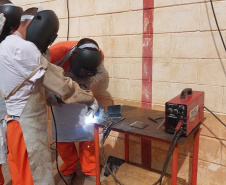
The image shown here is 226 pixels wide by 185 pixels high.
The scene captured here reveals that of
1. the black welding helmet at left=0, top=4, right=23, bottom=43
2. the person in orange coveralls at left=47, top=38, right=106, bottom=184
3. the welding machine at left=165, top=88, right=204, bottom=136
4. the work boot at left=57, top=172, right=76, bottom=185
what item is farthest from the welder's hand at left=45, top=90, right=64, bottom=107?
the welding machine at left=165, top=88, right=204, bottom=136

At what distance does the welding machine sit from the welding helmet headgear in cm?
72

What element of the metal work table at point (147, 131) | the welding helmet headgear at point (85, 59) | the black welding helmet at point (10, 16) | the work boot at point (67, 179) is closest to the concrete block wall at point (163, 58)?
the metal work table at point (147, 131)

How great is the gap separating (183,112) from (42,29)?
103cm

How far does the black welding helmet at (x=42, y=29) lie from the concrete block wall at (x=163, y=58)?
2.62ft

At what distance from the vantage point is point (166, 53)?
1.99 metres

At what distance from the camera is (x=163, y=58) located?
2014mm

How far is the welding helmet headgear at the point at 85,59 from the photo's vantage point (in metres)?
1.83

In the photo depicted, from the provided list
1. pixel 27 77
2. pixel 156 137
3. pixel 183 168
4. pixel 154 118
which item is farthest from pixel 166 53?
pixel 27 77

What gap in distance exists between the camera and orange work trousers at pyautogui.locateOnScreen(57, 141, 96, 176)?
2260 millimetres

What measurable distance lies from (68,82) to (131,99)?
34.4 inches

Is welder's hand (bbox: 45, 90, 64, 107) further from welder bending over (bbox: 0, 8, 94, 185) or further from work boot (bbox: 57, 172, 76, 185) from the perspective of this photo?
work boot (bbox: 57, 172, 76, 185)

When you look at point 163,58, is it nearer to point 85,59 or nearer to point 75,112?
point 85,59

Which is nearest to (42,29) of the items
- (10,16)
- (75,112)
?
(10,16)

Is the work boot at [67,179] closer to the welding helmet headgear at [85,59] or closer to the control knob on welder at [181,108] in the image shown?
the welding helmet headgear at [85,59]
